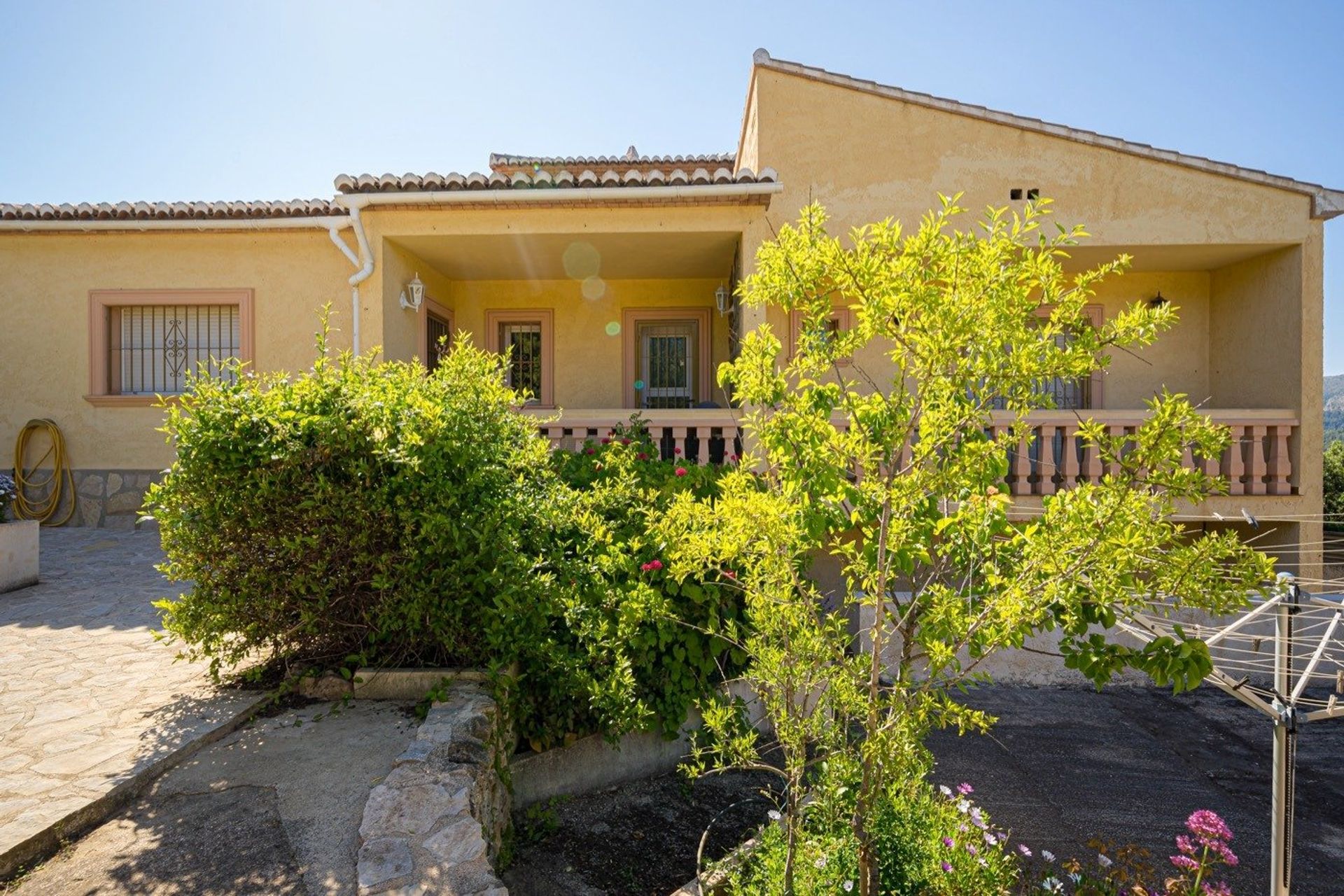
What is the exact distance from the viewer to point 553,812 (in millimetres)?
3562

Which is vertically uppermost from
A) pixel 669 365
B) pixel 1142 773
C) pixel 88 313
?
pixel 88 313

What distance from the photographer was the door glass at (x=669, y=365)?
10305 millimetres

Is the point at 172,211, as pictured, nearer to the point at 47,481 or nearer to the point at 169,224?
the point at 169,224

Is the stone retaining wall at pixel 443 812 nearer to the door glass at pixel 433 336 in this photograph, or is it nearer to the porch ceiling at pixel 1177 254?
the door glass at pixel 433 336

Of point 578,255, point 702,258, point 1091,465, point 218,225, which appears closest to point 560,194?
point 578,255

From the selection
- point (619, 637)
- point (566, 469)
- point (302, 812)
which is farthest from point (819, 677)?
point (566, 469)

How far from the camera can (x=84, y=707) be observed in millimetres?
3559

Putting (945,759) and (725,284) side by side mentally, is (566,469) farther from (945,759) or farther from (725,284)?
(725,284)

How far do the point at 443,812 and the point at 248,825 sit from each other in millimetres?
718

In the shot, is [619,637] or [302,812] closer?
[302,812]

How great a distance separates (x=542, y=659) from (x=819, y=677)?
5.53 ft

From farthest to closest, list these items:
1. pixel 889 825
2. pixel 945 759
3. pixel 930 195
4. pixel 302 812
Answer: pixel 930 195 < pixel 945 759 < pixel 889 825 < pixel 302 812

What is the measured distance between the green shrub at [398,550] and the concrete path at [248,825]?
571mm

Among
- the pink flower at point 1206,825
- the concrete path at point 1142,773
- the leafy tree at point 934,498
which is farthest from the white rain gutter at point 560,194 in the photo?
the pink flower at point 1206,825
